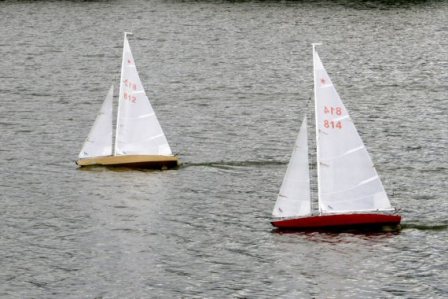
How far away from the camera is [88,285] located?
224 ft

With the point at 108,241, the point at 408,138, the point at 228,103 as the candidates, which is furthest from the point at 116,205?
the point at 228,103

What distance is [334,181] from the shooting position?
2916 inches

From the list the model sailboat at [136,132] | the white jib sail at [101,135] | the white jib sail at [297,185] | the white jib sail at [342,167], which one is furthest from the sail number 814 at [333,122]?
the white jib sail at [101,135]

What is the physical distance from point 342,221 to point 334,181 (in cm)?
270

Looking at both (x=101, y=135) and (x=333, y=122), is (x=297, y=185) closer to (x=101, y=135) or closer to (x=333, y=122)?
(x=333, y=122)

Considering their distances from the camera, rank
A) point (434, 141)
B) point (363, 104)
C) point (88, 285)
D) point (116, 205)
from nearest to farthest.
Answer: point (88, 285) → point (116, 205) → point (434, 141) → point (363, 104)

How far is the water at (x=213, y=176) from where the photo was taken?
69312 mm

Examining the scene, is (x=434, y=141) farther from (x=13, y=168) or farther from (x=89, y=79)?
(x=89, y=79)

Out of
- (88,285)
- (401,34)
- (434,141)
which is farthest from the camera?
(401,34)

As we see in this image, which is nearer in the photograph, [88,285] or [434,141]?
[88,285]

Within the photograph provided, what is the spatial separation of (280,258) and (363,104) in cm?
5742

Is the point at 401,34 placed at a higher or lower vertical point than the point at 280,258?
higher

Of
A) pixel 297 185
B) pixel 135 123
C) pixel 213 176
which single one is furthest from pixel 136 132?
pixel 297 185

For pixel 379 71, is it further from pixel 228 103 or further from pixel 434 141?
pixel 434 141
